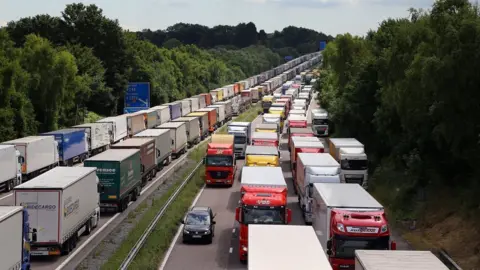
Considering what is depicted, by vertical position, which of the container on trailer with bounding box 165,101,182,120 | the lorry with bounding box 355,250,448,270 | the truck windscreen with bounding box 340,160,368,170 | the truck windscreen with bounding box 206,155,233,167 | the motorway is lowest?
the motorway

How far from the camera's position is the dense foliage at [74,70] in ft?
208

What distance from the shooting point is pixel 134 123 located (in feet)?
222

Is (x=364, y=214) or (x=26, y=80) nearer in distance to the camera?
(x=364, y=214)

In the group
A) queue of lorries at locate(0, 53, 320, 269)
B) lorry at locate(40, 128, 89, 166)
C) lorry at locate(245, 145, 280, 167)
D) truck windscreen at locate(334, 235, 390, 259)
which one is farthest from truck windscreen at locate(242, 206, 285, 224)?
lorry at locate(40, 128, 89, 166)

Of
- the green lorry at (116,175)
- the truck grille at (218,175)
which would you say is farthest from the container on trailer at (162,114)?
the green lorry at (116,175)

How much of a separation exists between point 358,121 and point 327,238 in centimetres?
3495

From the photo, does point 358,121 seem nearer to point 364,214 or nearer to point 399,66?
point 399,66

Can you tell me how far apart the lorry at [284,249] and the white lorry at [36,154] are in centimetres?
2806

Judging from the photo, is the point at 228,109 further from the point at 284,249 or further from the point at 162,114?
the point at 284,249

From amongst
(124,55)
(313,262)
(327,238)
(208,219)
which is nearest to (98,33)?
(124,55)

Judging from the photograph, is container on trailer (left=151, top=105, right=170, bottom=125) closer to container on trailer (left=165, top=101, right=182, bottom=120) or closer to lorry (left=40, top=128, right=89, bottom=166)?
container on trailer (left=165, top=101, right=182, bottom=120)

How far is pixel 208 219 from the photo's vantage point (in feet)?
102

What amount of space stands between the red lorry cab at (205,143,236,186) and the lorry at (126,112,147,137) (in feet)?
74.9

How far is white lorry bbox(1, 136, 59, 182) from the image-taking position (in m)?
44.0
